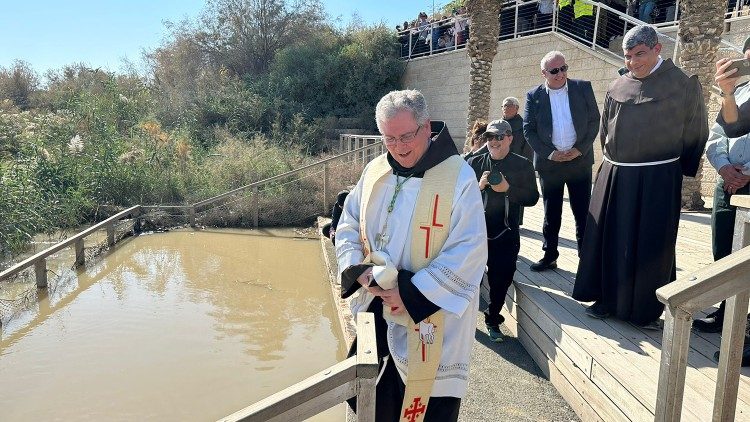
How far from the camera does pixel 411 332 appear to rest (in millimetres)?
2133

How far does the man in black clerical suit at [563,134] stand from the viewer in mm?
4332

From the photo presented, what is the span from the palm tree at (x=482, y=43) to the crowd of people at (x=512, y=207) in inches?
280

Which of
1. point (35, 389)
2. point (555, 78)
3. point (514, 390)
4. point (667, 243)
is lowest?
point (35, 389)

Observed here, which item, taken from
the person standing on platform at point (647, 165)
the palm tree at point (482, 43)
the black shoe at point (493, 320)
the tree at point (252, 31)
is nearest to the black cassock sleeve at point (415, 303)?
the person standing on platform at point (647, 165)

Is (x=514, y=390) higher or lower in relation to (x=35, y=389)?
higher

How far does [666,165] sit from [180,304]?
20.8 ft

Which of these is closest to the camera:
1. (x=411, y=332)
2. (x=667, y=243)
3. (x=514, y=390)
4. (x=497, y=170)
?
(x=411, y=332)

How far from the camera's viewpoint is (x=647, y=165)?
3.20m

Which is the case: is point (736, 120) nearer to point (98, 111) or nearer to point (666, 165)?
point (666, 165)

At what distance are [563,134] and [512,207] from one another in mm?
883

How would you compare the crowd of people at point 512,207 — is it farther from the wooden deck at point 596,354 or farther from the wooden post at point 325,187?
the wooden post at point 325,187

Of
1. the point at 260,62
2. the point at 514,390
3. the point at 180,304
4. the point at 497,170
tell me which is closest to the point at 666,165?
the point at 497,170

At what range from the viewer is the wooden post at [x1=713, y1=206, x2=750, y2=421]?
1748mm

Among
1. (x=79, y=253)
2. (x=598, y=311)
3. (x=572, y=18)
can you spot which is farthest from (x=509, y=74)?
(x=598, y=311)
